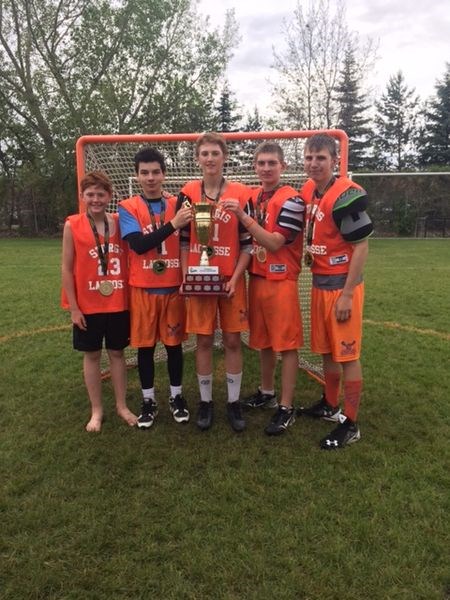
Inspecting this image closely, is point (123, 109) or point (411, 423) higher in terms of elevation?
point (123, 109)

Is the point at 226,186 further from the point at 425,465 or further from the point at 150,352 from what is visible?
the point at 425,465

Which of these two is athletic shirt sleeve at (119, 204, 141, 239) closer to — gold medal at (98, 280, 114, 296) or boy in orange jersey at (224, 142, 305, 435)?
gold medal at (98, 280, 114, 296)

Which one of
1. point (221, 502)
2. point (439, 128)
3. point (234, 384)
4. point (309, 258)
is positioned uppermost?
point (439, 128)

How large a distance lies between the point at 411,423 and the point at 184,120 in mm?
25422

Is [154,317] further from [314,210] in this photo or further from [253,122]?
[253,122]

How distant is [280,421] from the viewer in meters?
3.87

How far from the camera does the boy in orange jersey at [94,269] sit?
147 inches

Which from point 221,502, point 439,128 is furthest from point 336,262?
point 439,128

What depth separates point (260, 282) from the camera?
380 centimetres

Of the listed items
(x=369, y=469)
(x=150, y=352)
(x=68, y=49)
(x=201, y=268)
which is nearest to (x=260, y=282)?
(x=201, y=268)

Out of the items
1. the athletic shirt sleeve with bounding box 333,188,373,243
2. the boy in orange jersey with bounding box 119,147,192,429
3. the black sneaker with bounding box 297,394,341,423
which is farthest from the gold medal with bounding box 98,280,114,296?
the black sneaker with bounding box 297,394,341,423

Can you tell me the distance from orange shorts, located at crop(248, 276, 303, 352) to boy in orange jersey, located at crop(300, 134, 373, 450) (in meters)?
0.13

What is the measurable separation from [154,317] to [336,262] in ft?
4.49

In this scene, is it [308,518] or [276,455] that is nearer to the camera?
[308,518]
